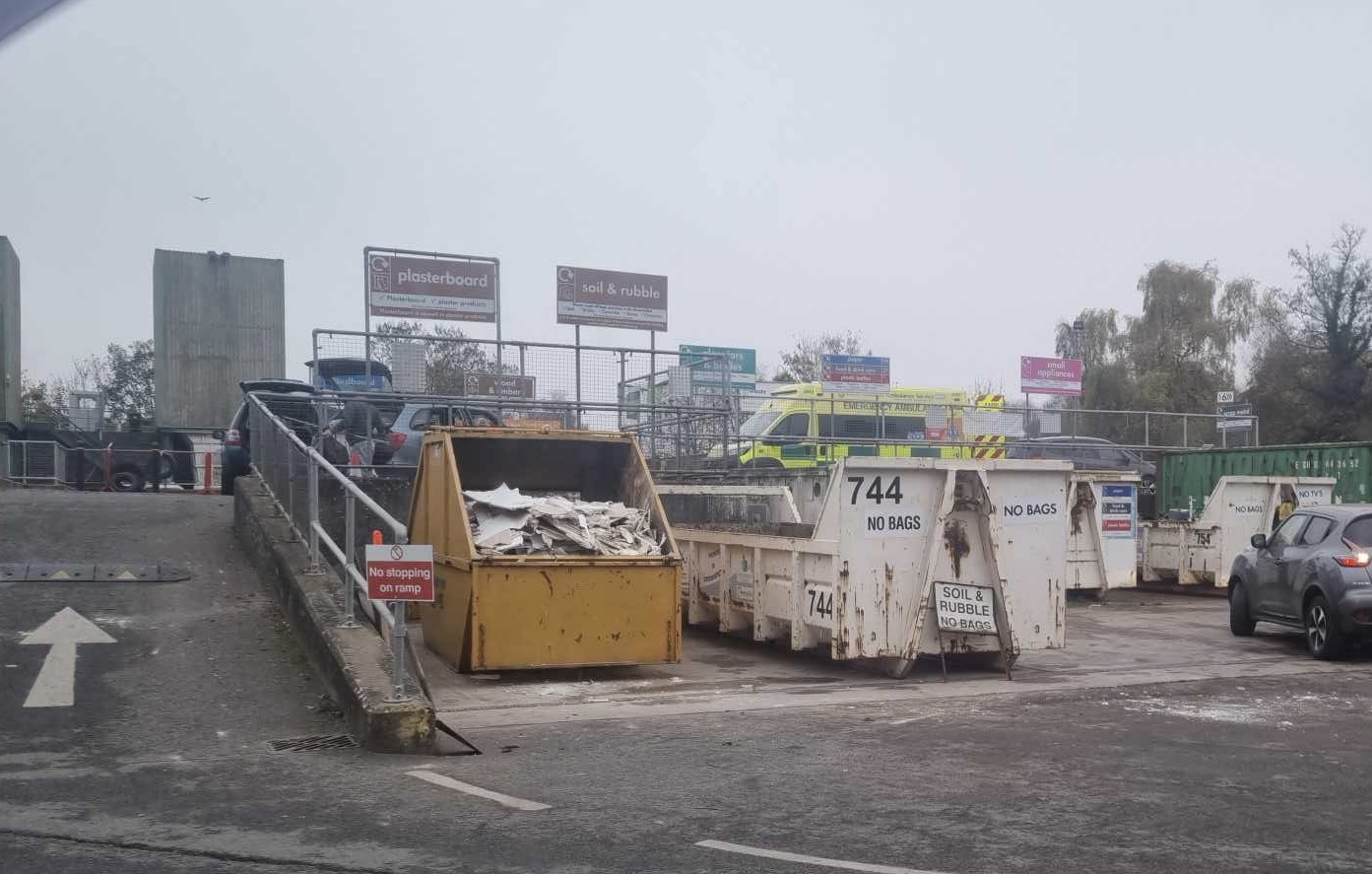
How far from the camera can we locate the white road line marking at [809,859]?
4977 mm

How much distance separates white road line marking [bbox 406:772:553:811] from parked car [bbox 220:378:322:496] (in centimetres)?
882

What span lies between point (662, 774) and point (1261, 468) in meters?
19.1

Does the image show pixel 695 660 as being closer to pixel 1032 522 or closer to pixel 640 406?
pixel 1032 522

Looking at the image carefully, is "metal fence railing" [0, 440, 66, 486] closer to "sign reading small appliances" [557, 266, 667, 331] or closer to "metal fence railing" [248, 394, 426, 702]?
"sign reading small appliances" [557, 266, 667, 331]

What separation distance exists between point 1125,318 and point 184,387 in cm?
4148

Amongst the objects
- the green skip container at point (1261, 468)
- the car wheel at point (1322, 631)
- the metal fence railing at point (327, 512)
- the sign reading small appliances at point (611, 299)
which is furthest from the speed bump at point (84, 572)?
the green skip container at point (1261, 468)

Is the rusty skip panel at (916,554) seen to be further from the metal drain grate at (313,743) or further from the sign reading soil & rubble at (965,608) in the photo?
the metal drain grate at (313,743)

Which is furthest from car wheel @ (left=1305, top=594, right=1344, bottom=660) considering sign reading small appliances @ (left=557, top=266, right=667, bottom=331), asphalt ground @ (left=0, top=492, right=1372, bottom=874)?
sign reading small appliances @ (left=557, top=266, right=667, bottom=331)

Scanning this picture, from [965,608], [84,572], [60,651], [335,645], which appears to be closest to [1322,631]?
[965,608]

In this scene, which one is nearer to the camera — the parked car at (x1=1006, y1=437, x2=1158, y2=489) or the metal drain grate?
the metal drain grate

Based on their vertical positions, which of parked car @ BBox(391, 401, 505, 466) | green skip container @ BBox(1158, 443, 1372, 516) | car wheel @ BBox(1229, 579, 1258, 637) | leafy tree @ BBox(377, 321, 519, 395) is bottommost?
car wheel @ BBox(1229, 579, 1258, 637)

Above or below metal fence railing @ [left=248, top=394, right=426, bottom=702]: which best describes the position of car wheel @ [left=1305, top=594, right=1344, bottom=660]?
below

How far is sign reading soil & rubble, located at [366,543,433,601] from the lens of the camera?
7.61 m

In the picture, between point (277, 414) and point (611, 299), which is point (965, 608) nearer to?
point (277, 414)
